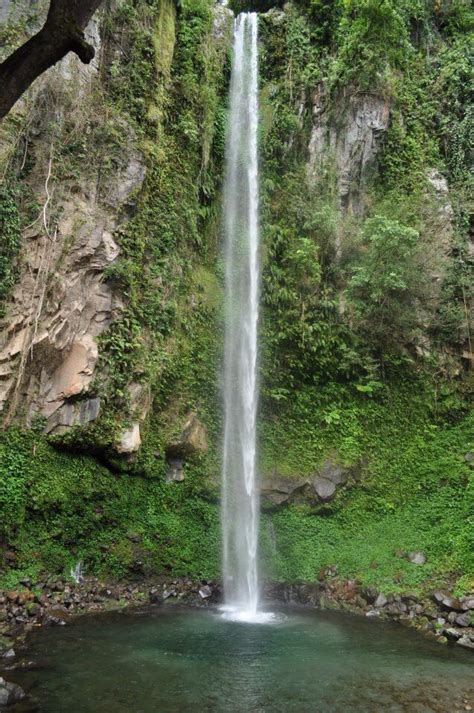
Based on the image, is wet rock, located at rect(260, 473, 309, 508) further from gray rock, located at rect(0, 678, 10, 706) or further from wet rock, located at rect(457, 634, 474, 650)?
gray rock, located at rect(0, 678, 10, 706)

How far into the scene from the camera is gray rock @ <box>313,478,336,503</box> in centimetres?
1185

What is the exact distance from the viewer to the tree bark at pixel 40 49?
14.6 feet

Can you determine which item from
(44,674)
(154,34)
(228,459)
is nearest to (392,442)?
(228,459)

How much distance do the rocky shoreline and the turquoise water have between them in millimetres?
365

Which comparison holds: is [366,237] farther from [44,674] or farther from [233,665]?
[44,674]

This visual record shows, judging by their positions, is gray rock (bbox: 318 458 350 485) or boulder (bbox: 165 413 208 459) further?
gray rock (bbox: 318 458 350 485)

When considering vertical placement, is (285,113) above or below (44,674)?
above

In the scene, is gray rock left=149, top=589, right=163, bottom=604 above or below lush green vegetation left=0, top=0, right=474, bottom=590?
below

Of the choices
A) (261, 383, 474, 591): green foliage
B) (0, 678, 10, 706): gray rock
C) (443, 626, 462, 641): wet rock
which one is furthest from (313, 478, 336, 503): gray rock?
(0, 678, 10, 706): gray rock

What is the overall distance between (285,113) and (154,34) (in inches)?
171

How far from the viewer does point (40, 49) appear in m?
4.51

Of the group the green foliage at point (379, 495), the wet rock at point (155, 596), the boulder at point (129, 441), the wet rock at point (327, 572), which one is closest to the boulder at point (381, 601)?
the green foliage at point (379, 495)

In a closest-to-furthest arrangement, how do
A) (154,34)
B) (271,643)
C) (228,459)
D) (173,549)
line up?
(271,643), (173,549), (228,459), (154,34)

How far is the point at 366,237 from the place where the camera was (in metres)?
13.1
